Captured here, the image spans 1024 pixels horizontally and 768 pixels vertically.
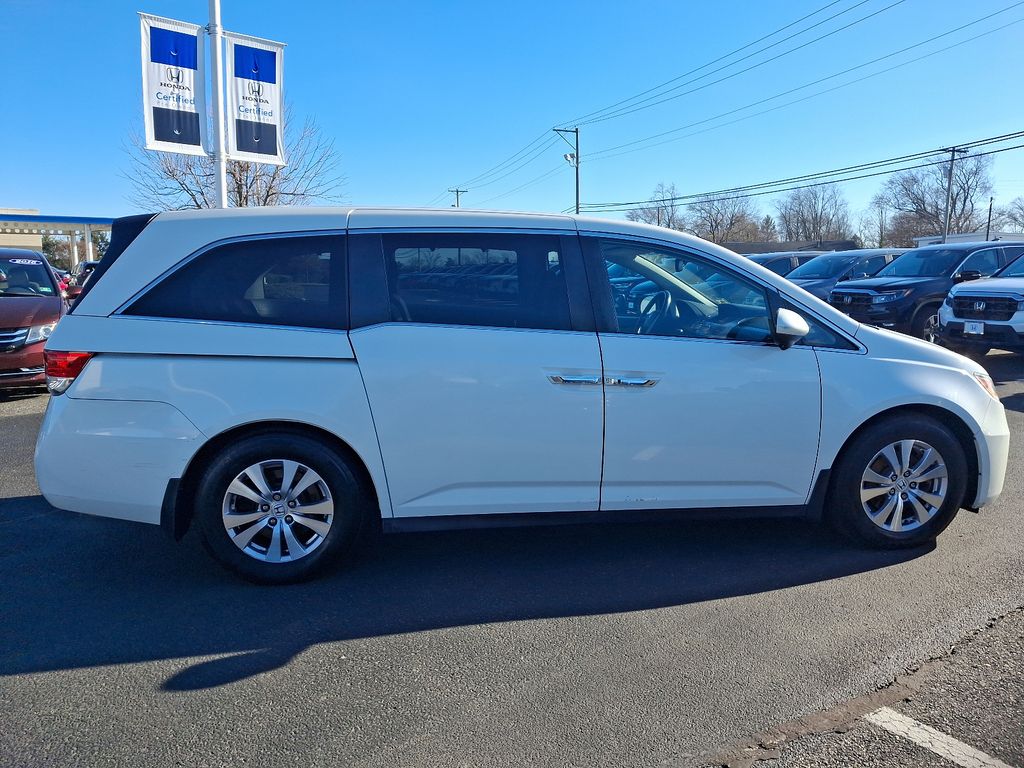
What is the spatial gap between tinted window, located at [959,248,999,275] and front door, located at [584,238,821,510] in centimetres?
1158

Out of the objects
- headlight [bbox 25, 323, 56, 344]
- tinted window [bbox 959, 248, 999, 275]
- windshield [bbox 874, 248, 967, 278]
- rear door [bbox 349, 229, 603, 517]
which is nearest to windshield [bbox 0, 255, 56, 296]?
headlight [bbox 25, 323, 56, 344]

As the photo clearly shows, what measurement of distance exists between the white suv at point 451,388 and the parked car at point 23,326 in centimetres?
581

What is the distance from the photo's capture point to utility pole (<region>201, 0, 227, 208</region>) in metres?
11.4

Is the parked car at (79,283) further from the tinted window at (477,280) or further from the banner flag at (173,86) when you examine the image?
the banner flag at (173,86)

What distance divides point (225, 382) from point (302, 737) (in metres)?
1.76

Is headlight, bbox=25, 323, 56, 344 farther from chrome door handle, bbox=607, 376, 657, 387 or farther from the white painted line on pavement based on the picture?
the white painted line on pavement

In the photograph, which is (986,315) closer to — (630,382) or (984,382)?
(984,382)

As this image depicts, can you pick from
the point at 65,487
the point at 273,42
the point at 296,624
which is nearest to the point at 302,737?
the point at 296,624

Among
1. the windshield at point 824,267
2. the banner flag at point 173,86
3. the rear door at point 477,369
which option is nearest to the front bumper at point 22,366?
the banner flag at point 173,86

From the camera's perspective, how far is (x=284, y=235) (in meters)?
4.05

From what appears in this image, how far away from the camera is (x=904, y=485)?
4.41 meters

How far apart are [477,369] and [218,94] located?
9514mm

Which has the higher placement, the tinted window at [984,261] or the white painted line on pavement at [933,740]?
the tinted window at [984,261]

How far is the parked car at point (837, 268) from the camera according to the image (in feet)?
55.7
